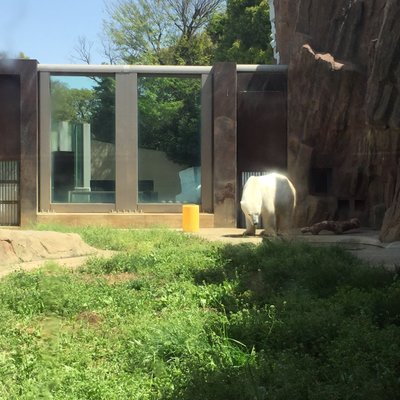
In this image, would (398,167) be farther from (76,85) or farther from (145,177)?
(76,85)

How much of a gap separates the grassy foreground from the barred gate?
34.9 ft

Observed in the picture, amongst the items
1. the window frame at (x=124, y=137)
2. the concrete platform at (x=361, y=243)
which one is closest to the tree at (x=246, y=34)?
the window frame at (x=124, y=137)

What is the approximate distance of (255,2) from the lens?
3584 cm

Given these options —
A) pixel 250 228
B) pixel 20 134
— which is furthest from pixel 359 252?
pixel 20 134

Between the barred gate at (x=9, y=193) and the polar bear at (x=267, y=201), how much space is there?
717 centimetres

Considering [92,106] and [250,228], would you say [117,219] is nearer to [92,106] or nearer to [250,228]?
[92,106]

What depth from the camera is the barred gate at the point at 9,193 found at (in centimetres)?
1927

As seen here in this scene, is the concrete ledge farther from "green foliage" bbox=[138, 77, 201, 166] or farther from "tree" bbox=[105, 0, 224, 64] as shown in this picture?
"tree" bbox=[105, 0, 224, 64]

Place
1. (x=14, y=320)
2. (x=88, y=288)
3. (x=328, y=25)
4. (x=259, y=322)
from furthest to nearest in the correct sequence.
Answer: (x=328, y=25) → (x=88, y=288) → (x=14, y=320) → (x=259, y=322)

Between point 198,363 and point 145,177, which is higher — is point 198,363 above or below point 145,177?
below

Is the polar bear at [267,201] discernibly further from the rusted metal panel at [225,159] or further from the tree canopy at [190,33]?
the tree canopy at [190,33]

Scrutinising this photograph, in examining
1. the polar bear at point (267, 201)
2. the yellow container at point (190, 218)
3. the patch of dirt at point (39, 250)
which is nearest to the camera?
A: the patch of dirt at point (39, 250)

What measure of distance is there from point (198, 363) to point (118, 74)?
50.9 feet

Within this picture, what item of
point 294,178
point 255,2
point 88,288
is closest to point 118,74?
point 294,178
